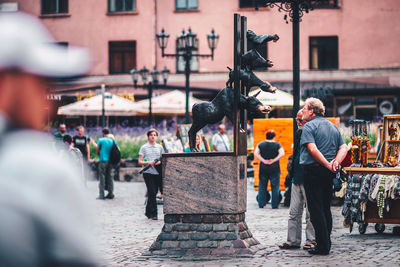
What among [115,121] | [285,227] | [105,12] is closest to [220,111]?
[285,227]

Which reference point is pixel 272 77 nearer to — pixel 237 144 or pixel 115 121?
pixel 115 121

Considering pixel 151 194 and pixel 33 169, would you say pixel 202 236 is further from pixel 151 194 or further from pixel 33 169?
pixel 33 169

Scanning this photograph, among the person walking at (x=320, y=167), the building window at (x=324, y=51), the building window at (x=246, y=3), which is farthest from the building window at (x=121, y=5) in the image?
the person walking at (x=320, y=167)

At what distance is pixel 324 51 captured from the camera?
3947 centimetres

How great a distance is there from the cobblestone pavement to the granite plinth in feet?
2.30

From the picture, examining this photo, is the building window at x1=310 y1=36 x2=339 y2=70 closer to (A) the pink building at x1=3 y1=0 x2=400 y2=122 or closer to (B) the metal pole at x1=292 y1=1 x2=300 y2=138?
(A) the pink building at x1=3 y1=0 x2=400 y2=122

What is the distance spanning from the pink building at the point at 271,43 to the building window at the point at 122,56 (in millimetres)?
56

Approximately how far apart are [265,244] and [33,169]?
25.6 ft

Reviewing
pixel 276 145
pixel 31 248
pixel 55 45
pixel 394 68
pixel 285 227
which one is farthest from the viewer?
pixel 394 68

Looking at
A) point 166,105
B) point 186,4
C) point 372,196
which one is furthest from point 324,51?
point 372,196

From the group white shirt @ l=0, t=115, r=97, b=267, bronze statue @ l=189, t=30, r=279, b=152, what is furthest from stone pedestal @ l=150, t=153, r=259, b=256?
white shirt @ l=0, t=115, r=97, b=267

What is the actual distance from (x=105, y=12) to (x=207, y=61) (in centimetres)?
637

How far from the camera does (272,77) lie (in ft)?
128

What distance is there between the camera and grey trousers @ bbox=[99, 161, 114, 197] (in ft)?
60.2
